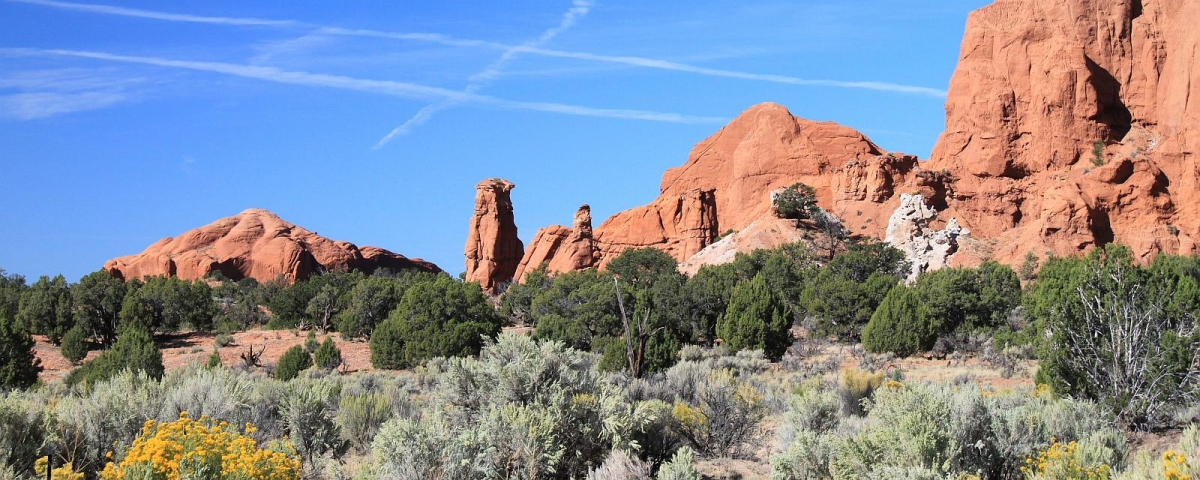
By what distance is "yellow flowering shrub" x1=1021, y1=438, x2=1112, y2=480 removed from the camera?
8.91 m

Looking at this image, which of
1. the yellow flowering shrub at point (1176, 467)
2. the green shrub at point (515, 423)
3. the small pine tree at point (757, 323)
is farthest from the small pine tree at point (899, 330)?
the yellow flowering shrub at point (1176, 467)

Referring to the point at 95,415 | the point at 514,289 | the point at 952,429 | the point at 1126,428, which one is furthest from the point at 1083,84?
the point at 95,415

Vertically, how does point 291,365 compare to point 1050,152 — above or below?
below

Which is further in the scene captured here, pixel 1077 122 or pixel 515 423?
pixel 1077 122

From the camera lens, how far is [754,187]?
3396 inches

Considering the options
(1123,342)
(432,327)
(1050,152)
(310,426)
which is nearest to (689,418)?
(310,426)

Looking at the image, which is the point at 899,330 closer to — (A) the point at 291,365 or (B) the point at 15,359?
(A) the point at 291,365

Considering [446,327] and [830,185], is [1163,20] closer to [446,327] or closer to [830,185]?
[830,185]

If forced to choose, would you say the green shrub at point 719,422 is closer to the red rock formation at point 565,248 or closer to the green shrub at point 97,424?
the green shrub at point 97,424

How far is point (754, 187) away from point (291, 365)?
6318 centimetres

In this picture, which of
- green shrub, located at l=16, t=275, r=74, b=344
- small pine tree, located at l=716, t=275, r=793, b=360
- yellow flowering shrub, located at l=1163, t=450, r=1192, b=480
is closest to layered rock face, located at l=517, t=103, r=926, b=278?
small pine tree, located at l=716, t=275, r=793, b=360

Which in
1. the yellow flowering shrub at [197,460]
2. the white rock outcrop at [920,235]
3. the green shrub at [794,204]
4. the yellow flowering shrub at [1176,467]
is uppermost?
the green shrub at [794,204]

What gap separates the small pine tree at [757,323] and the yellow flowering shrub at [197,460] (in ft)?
75.9

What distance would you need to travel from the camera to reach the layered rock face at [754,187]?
70625 millimetres
